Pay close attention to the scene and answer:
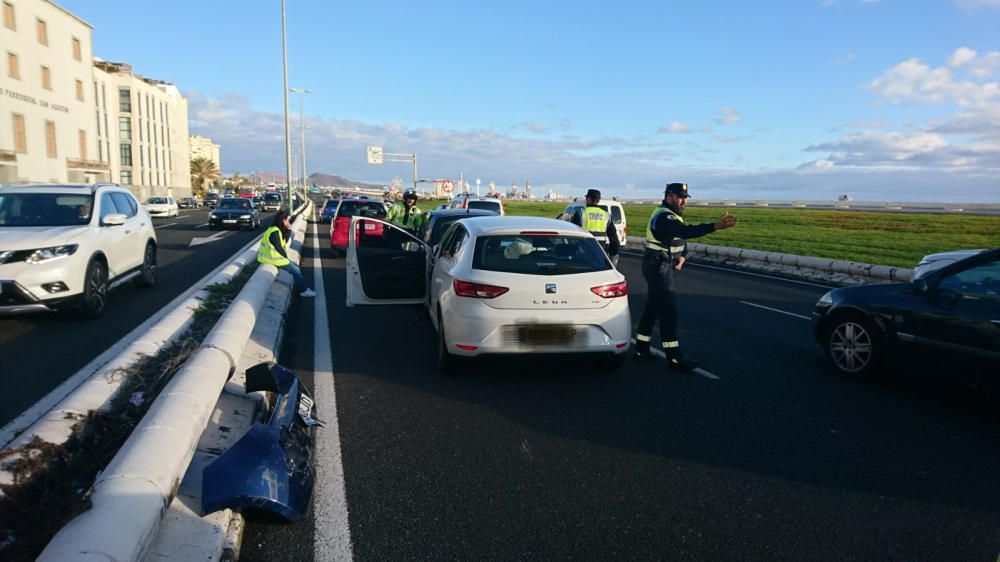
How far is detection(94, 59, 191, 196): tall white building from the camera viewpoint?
68500 mm

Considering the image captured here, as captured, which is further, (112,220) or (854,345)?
(112,220)

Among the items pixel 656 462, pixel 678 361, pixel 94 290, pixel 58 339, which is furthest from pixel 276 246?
pixel 656 462

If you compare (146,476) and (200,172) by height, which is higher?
(200,172)

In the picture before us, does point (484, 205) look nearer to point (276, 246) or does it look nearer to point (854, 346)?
point (276, 246)

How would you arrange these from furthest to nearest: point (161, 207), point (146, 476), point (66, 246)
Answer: point (161, 207) < point (66, 246) < point (146, 476)

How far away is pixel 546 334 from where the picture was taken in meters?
5.82

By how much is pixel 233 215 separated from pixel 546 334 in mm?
26238

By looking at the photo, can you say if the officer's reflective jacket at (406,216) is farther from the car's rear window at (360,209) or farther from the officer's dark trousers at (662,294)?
the officer's dark trousers at (662,294)

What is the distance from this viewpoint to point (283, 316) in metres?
9.02

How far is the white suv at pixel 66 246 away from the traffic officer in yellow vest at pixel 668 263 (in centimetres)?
666

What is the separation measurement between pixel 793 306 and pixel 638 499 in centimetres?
846

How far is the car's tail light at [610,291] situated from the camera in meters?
5.94

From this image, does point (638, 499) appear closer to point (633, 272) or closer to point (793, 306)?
point (793, 306)

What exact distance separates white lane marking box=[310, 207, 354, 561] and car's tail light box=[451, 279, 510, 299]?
4.71 feet
